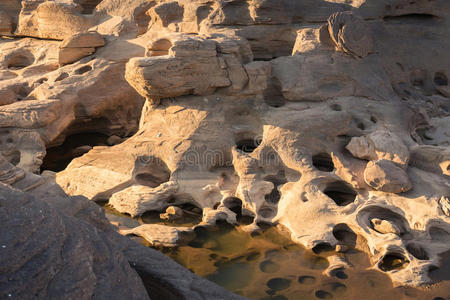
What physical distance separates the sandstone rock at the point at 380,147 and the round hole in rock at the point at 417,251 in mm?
1053

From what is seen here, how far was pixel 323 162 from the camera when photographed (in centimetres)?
559

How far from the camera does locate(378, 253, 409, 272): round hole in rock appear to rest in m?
4.00

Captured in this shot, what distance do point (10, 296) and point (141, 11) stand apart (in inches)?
323

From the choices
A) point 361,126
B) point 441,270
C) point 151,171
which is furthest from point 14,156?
point 441,270

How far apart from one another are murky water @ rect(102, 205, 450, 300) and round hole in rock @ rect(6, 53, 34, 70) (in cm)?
646

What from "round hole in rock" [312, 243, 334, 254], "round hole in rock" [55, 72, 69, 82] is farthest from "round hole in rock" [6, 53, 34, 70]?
"round hole in rock" [312, 243, 334, 254]

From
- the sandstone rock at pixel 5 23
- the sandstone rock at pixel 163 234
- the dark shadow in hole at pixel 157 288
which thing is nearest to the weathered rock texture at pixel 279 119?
the sandstone rock at pixel 163 234

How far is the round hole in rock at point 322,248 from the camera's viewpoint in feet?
14.1

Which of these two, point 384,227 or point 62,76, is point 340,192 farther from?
point 62,76

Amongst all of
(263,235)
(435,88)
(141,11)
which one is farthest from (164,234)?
(141,11)

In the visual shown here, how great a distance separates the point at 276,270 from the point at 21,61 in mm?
7985

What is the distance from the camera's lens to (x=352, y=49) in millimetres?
5883

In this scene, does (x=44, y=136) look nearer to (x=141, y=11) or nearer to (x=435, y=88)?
(x=141, y=11)

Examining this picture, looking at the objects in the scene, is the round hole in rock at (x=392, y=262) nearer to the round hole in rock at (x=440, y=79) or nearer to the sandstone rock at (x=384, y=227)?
the sandstone rock at (x=384, y=227)
